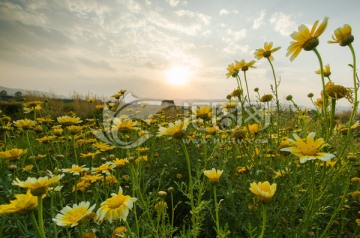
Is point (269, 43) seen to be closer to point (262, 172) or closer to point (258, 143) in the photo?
point (258, 143)

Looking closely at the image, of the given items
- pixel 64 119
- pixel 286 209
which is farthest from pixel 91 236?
pixel 64 119

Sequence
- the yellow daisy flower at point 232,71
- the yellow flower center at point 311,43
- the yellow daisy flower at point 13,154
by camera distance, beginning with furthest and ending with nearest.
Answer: the yellow daisy flower at point 232,71 < the yellow daisy flower at point 13,154 < the yellow flower center at point 311,43

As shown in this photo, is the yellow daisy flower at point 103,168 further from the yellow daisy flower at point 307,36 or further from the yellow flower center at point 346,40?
the yellow flower center at point 346,40

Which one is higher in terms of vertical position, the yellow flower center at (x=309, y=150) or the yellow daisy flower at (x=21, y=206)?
the yellow flower center at (x=309, y=150)

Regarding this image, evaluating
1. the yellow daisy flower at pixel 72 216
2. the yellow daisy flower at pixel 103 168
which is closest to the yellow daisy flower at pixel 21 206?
the yellow daisy flower at pixel 72 216

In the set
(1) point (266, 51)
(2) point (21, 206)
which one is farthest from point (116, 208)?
(1) point (266, 51)

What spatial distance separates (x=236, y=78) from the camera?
2.71 meters

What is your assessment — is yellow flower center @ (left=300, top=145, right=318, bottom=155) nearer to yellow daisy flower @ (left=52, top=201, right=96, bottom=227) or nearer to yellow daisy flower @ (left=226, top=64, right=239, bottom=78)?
yellow daisy flower @ (left=52, top=201, right=96, bottom=227)

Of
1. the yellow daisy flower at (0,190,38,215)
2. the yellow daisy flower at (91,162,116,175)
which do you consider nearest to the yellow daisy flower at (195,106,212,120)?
the yellow daisy flower at (91,162,116,175)

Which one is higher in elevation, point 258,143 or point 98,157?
point 258,143

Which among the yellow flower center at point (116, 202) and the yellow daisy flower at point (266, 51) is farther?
the yellow daisy flower at point (266, 51)

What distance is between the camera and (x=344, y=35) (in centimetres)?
130

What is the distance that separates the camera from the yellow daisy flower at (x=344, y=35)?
50.8 inches

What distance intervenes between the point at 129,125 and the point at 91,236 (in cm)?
86
